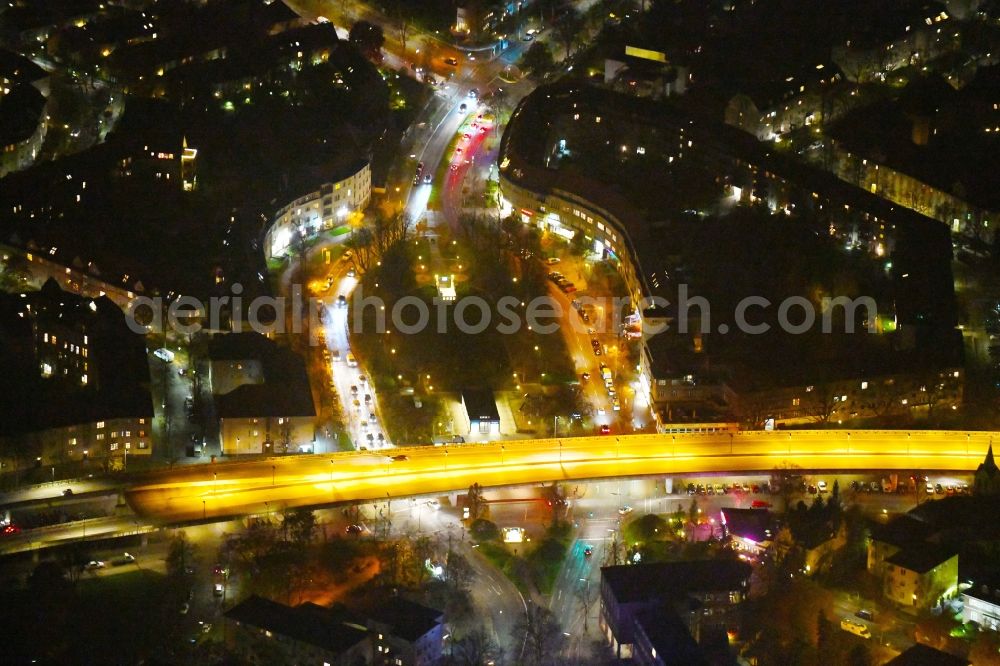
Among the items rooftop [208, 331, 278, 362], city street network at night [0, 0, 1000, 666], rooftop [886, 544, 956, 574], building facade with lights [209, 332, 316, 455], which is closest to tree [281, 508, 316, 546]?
city street network at night [0, 0, 1000, 666]

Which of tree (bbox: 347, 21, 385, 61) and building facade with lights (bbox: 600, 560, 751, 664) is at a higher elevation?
tree (bbox: 347, 21, 385, 61)

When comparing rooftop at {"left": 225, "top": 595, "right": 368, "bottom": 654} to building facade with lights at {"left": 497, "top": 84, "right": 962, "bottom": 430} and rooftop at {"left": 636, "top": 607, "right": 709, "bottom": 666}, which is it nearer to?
rooftop at {"left": 636, "top": 607, "right": 709, "bottom": 666}

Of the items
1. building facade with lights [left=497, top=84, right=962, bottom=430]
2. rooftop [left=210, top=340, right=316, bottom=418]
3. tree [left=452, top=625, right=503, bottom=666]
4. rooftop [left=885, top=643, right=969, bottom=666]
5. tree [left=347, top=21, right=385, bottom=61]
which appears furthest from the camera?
tree [left=347, top=21, right=385, bottom=61]

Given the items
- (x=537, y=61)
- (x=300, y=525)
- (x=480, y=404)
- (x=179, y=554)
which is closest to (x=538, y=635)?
(x=300, y=525)

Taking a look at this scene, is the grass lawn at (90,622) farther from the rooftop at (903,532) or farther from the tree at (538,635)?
the rooftop at (903,532)

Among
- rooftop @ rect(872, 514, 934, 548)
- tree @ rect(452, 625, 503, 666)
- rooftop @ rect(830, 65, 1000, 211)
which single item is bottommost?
tree @ rect(452, 625, 503, 666)

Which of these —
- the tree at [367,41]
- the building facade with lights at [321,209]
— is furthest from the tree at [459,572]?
the tree at [367,41]

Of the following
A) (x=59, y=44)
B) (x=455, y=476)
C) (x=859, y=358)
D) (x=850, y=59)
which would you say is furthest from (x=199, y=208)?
(x=850, y=59)
